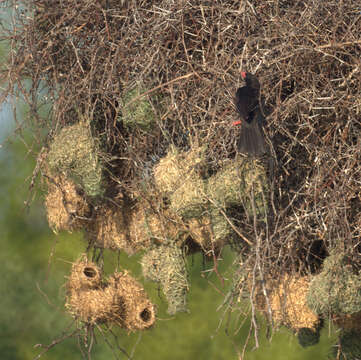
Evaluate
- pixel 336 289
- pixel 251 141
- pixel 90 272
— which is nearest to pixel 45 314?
pixel 90 272

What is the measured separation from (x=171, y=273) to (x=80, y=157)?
55 centimetres

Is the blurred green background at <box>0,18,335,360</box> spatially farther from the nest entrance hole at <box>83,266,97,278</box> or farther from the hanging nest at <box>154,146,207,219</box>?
the hanging nest at <box>154,146,207,219</box>

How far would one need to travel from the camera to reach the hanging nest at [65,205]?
11.1ft

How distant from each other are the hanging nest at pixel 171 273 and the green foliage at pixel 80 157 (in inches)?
13.1

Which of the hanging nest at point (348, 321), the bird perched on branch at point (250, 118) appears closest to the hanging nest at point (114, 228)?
the bird perched on branch at point (250, 118)

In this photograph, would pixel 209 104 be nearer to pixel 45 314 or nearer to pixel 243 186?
pixel 243 186

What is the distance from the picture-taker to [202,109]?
311cm

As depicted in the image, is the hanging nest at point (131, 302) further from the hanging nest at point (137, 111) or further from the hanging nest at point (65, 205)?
the hanging nest at point (137, 111)

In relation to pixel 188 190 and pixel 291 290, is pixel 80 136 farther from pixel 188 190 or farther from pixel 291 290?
pixel 291 290

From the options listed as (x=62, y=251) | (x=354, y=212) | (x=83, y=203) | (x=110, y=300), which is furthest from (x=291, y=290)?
(x=62, y=251)

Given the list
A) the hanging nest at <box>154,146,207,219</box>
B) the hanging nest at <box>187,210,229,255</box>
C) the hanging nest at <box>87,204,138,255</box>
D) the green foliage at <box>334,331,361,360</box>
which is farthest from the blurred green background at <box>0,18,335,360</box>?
the hanging nest at <box>154,146,207,219</box>

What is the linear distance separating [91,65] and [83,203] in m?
0.56

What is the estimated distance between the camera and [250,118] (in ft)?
9.41

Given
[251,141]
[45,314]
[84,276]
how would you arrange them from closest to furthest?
[251,141]
[84,276]
[45,314]
